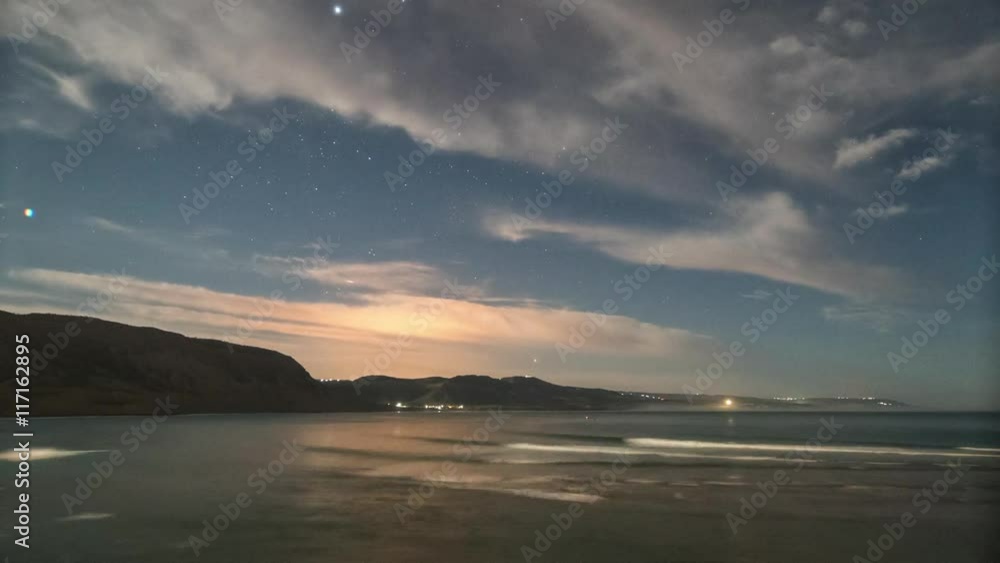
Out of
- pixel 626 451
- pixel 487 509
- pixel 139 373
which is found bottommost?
pixel 487 509

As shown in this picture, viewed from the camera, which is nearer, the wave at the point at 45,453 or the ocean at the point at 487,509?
the ocean at the point at 487,509

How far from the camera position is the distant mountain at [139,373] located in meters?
123

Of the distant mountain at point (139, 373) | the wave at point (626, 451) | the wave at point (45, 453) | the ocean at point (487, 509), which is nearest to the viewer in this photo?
the ocean at point (487, 509)

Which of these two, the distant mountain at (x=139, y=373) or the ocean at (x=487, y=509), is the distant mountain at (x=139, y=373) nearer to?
the distant mountain at (x=139, y=373)

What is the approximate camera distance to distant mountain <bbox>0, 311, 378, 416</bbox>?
404 feet

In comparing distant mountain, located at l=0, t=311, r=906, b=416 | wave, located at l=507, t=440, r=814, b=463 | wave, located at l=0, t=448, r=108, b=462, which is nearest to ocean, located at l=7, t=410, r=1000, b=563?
wave, located at l=0, t=448, r=108, b=462

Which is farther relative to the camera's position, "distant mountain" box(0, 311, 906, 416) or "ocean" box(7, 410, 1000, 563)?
"distant mountain" box(0, 311, 906, 416)

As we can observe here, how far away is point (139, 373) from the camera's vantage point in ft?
492

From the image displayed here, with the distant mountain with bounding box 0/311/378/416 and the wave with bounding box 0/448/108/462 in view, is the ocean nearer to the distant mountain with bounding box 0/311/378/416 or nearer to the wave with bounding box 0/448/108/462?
the wave with bounding box 0/448/108/462

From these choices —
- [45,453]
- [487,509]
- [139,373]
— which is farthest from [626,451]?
[139,373]

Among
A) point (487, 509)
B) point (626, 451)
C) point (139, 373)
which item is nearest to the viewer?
point (487, 509)

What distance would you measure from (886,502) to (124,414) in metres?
128

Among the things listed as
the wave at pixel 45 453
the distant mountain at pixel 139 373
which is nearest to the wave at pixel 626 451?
the wave at pixel 45 453

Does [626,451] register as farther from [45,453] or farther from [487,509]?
[45,453]
